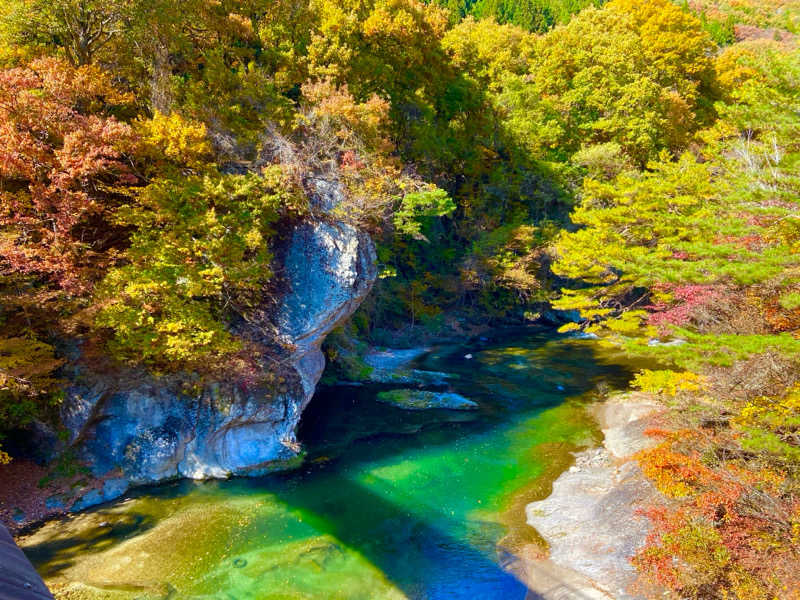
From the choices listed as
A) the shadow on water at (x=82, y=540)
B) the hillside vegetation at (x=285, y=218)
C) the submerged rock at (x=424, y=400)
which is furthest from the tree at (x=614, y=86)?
the shadow on water at (x=82, y=540)

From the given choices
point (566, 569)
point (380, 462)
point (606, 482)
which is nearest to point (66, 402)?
point (380, 462)

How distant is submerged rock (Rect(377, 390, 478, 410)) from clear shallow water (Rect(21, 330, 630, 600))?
2.15 ft

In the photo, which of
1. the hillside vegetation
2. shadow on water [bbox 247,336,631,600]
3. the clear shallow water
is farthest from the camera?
shadow on water [bbox 247,336,631,600]

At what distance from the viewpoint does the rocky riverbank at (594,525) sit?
9766mm

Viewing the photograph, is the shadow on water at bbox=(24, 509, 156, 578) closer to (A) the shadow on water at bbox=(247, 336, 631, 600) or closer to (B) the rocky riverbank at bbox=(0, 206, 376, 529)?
(B) the rocky riverbank at bbox=(0, 206, 376, 529)

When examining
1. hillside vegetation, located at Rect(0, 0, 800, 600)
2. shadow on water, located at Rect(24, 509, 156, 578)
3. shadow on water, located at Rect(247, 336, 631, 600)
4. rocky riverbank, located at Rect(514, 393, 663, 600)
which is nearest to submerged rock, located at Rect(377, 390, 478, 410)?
shadow on water, located at Rect(247, 336, 631, 600)

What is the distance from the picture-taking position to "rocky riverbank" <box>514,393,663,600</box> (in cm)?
977

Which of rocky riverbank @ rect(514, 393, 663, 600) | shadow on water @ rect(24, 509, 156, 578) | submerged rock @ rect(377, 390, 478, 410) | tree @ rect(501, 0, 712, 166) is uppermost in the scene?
tree @ rect(501, 0, 712, 166)

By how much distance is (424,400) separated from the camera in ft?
65.8

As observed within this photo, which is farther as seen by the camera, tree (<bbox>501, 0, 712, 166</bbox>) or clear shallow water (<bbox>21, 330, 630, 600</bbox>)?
tree (<bbox>501, 0, 712, 166</bbox>)

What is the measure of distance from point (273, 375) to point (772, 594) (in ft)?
43.2

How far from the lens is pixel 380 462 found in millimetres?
15266

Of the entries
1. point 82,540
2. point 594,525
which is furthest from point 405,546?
point 82,540

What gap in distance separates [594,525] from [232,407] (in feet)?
36.0
